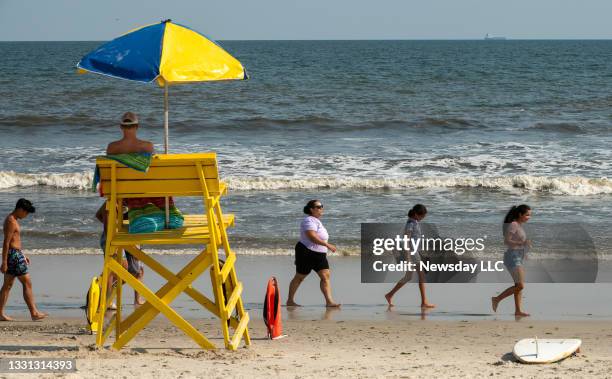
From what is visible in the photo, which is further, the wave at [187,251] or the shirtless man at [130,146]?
the wave at [187,251]

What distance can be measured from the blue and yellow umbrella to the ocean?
5991mm

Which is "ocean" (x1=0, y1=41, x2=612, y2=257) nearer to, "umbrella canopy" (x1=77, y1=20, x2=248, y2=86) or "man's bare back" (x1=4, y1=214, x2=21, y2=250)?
"man's bare back" (x1=4, y1=214, x2=21, y2=250)

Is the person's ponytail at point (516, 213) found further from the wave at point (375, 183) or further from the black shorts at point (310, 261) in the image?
the wave at point (375, 183)

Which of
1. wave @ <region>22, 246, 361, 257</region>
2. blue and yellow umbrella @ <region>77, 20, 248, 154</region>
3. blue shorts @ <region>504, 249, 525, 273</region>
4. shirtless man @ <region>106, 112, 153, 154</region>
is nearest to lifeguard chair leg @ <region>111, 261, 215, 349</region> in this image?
shirtless man @ <region>106, 112, 153, 154</region>

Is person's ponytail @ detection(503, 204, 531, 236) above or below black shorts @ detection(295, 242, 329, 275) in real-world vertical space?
above

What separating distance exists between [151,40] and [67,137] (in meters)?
21.0

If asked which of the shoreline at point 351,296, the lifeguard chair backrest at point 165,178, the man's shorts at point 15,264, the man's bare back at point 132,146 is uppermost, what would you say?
the man's bare back at point 132,146

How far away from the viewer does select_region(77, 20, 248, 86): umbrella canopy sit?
6.83 m

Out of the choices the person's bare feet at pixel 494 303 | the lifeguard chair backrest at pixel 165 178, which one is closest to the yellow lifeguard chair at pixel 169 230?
the lifeguard chair backrest at pixel 165 178

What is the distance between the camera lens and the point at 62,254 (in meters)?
12.7

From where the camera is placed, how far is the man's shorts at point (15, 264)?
29.6ft

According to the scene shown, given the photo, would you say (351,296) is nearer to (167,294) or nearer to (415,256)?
(415,256)

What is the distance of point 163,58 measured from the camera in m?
6.88

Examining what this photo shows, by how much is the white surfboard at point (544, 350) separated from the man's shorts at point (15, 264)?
15.4ft
